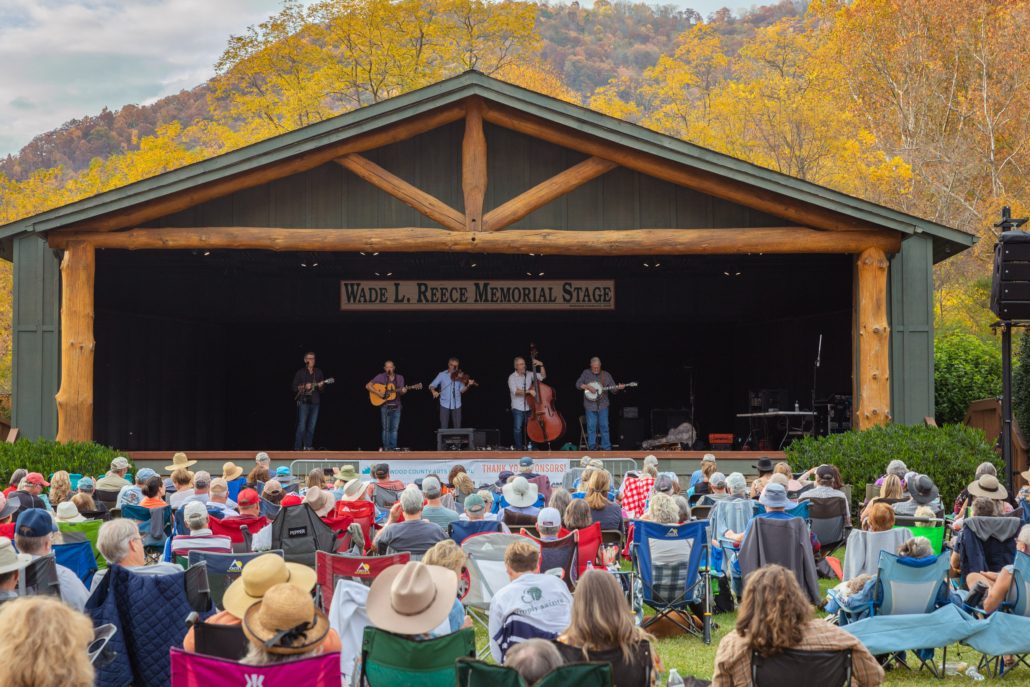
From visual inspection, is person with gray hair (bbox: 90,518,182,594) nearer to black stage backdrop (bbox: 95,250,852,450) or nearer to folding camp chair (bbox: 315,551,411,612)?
folding camp chair (bbox: 315,551,411,612)

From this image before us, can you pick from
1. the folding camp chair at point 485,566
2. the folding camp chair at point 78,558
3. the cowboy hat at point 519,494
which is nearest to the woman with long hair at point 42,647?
the folding camp chair at point 78,558

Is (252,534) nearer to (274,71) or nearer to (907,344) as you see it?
(907,344)

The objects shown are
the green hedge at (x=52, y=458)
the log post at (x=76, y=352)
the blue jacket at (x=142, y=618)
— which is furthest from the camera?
the log post at (x=76, y=352)

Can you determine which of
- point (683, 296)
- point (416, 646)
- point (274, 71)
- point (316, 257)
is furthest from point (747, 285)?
point (274, 71)

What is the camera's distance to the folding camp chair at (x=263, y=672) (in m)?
4.34

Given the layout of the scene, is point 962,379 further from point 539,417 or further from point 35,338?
point 35,338

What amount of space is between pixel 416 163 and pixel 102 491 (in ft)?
21.2

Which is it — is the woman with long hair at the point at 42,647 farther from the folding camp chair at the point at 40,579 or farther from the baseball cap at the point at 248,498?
the baseball cap at the point at 248,498

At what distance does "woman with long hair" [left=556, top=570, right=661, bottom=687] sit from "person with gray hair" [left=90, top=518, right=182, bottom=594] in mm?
2257

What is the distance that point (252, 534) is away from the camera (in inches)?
342

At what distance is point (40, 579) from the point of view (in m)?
5.61

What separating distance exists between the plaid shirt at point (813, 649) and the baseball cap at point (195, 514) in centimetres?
387

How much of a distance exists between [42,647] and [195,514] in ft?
13.5

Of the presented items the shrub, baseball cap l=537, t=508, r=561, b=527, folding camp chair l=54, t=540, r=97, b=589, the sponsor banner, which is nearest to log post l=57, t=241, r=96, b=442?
the sponsor banner
